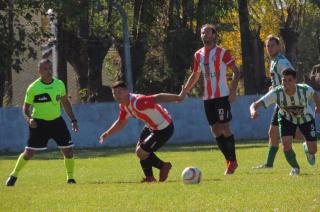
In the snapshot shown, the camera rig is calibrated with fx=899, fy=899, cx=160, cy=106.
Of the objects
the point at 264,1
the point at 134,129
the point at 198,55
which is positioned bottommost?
the point at 134,129

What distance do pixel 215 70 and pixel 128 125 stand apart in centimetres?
1627

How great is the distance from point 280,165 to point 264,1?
38022 millimetres

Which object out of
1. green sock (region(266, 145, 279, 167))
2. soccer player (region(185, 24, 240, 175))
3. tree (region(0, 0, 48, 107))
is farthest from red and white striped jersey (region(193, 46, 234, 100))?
A: tree (region(0, 0, 48, 107))

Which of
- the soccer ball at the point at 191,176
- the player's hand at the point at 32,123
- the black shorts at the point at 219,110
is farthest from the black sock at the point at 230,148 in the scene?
the player's hand at the point at 32,123

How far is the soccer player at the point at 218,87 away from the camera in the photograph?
13328mm

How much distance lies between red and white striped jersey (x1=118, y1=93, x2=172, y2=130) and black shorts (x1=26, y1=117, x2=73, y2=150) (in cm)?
109

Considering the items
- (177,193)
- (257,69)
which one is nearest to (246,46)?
(257,69)

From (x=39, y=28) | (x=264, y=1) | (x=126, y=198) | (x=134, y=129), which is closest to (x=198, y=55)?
(x=126, y=198)

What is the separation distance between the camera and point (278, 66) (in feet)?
44.3

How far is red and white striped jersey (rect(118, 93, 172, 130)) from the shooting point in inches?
502

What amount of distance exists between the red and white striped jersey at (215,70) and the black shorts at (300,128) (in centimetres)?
100

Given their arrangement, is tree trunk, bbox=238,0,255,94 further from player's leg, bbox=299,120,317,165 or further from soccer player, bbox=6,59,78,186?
player's leg, bbox=299,120,317,165

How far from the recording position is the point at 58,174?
16312mm

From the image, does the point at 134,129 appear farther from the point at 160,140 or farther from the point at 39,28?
the point at 160,140
